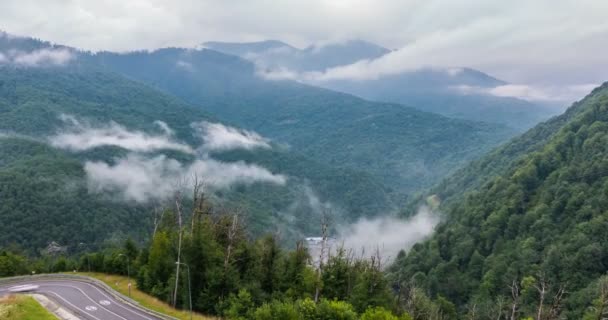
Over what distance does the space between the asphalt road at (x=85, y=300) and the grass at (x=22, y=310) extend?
3869 mm

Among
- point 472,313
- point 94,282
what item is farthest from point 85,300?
point 472,313

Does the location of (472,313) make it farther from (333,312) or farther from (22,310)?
(22,310)

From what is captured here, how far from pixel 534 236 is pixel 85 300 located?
101292 mm

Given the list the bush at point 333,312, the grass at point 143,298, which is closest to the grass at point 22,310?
the grass at point 143,298

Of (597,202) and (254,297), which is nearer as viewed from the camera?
(254,297)

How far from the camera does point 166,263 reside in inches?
2327

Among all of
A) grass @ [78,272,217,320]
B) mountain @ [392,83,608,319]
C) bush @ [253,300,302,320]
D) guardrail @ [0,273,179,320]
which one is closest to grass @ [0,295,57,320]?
guardrail @ [0,273,179,320]

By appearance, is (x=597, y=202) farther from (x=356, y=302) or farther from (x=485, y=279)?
(x=356, y=302)

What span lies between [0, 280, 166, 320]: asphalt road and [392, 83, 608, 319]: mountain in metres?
65.2

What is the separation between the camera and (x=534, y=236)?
377 feet

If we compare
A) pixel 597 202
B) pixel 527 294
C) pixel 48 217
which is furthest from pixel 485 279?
pixel 48 217

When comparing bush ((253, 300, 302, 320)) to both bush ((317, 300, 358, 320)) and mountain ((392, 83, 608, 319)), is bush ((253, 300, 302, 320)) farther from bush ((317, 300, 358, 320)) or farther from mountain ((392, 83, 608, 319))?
mountain ((392, 83, 608, 319))

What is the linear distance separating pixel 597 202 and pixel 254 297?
91.0 meters

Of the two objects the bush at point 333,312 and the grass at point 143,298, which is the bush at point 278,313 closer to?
the bush at point 333,312
